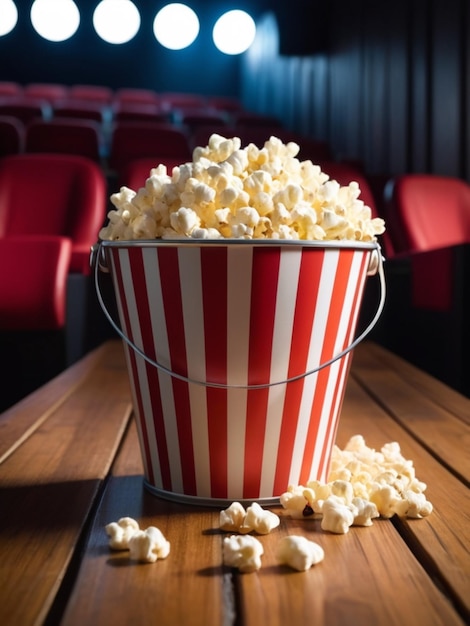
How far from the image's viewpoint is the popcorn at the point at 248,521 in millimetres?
460

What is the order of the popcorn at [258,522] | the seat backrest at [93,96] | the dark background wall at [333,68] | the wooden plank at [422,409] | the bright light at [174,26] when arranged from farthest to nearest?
the bright light at [174,26] < the seat backrest at [93,96] < the dark background wall at [333,68] < the wooden plank at [422,409] < the popcorn at [258,522]

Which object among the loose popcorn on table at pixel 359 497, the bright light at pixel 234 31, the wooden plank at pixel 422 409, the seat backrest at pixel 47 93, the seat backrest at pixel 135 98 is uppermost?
the bright light at pixel 234 31

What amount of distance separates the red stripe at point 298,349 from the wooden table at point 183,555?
34 mm

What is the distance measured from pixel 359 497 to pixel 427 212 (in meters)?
1.51

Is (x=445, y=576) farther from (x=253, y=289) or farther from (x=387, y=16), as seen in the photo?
(x=387, y=16)

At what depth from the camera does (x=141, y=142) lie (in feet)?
11.5

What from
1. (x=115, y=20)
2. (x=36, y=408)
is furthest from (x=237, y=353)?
(x=115, y=20)

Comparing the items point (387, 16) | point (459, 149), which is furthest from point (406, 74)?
point (459, 149)

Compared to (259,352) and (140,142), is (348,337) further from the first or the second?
(140,142)

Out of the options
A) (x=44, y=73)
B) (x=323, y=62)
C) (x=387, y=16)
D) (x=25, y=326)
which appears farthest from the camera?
(x=44, y=73)

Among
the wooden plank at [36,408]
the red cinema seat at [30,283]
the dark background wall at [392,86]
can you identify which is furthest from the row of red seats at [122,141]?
the wooden plank at [36,408]

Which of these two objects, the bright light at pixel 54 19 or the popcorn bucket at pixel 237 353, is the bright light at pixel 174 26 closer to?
the bright light at pixel 54 19

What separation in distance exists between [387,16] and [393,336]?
9.53 ft

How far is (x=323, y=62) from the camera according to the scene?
5.54 meters
